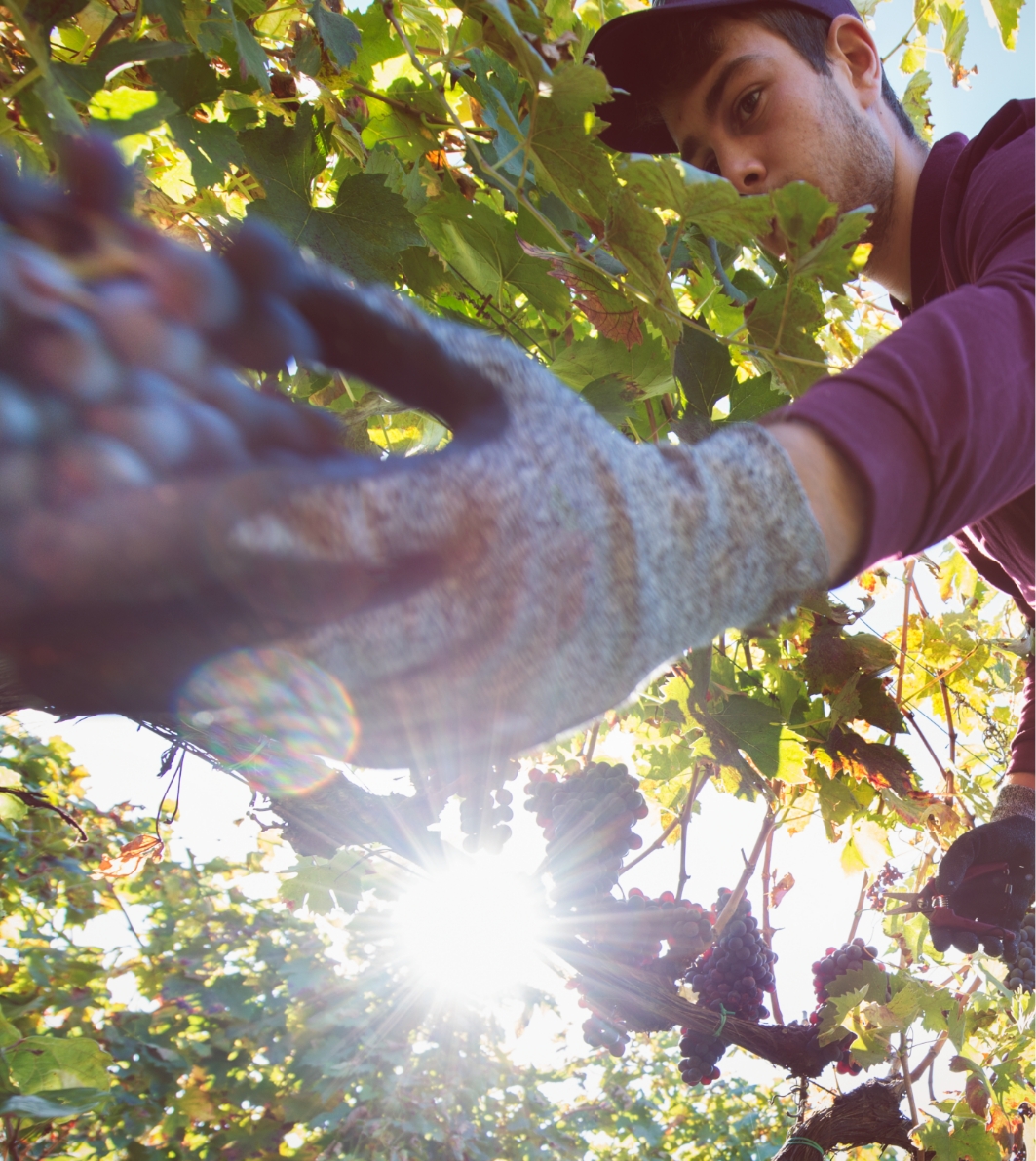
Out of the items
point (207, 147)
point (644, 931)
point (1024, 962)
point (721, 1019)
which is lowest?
point (1024, 962)

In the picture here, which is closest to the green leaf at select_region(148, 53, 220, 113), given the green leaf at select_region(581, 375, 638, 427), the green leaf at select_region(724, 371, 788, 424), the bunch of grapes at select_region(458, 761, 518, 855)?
the green leaf at select_region(581, 375, 638, 427)

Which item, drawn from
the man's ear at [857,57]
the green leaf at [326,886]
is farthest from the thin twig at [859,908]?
the man's ear at [857,57]

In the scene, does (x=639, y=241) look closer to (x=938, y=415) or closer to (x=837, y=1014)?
(x=938, y=415)

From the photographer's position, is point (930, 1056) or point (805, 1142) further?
point (930, 1056)

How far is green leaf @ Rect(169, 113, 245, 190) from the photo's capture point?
4.24 ft

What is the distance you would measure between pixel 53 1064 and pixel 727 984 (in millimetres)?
1762

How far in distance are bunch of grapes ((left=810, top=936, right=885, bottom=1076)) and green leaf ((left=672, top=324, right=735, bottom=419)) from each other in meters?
1.76

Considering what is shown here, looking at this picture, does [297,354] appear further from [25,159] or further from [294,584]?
[25,159]

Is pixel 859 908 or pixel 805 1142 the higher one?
pixel 859 908

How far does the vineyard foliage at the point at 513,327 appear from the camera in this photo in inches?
46.4

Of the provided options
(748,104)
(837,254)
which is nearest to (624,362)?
(748,104)

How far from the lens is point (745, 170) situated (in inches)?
55.4

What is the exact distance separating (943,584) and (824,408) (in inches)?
133

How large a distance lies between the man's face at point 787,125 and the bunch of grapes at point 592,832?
1.43m
